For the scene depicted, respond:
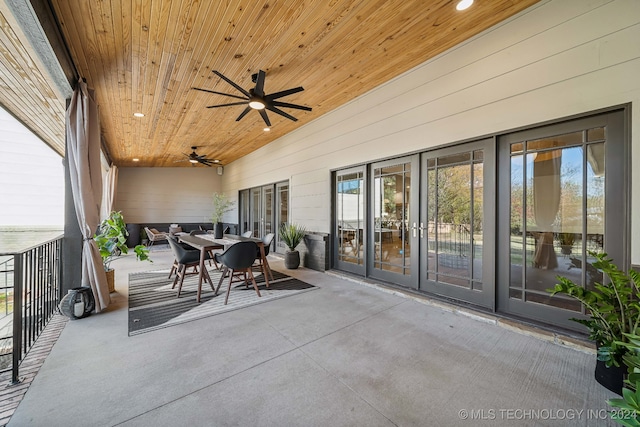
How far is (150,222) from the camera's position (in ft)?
32.4

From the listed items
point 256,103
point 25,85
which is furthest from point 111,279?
Result: point 256,103

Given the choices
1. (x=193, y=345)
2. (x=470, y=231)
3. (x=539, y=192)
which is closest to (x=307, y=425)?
(x=193, y=345)

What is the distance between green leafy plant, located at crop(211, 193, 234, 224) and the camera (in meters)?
9.80

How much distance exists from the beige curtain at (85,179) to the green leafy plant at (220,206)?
674 centimetres

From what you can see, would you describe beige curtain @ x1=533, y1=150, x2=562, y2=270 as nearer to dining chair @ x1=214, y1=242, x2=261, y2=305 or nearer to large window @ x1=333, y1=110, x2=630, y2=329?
large window @ x1=333, y1=110, x2=630, y2=329

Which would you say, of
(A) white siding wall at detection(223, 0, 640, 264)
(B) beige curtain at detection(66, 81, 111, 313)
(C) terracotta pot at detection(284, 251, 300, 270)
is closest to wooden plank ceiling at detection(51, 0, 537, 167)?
(A) white siding wall at detection(223, 0, 640, 264)

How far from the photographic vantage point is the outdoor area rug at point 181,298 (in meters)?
2.85

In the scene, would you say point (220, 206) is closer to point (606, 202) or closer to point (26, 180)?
point (26, 180)

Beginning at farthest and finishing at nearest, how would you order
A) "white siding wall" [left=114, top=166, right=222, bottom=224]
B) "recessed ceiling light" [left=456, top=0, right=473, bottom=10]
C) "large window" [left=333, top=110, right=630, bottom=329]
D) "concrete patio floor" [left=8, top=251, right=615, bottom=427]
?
"white siding wall" [left=114, top=166, right=222, bottom=224] < "recessed ceiling light" [left=456, top=0, right=473, bottom=10] < "large window" [left=333, top=110, right=630, bottom=329] < "concrete patio floor" [left=8, top=251, right=615, bottom=427]

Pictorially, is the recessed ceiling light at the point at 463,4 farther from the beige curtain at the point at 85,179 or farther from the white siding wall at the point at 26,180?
the white siding wall at the point at 26,180

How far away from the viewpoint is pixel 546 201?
2586 millimetres

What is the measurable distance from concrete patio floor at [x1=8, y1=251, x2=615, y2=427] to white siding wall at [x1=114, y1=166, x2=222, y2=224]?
25.6 feet

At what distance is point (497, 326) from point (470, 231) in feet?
3.52

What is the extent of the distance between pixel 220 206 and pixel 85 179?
23.4 ft
